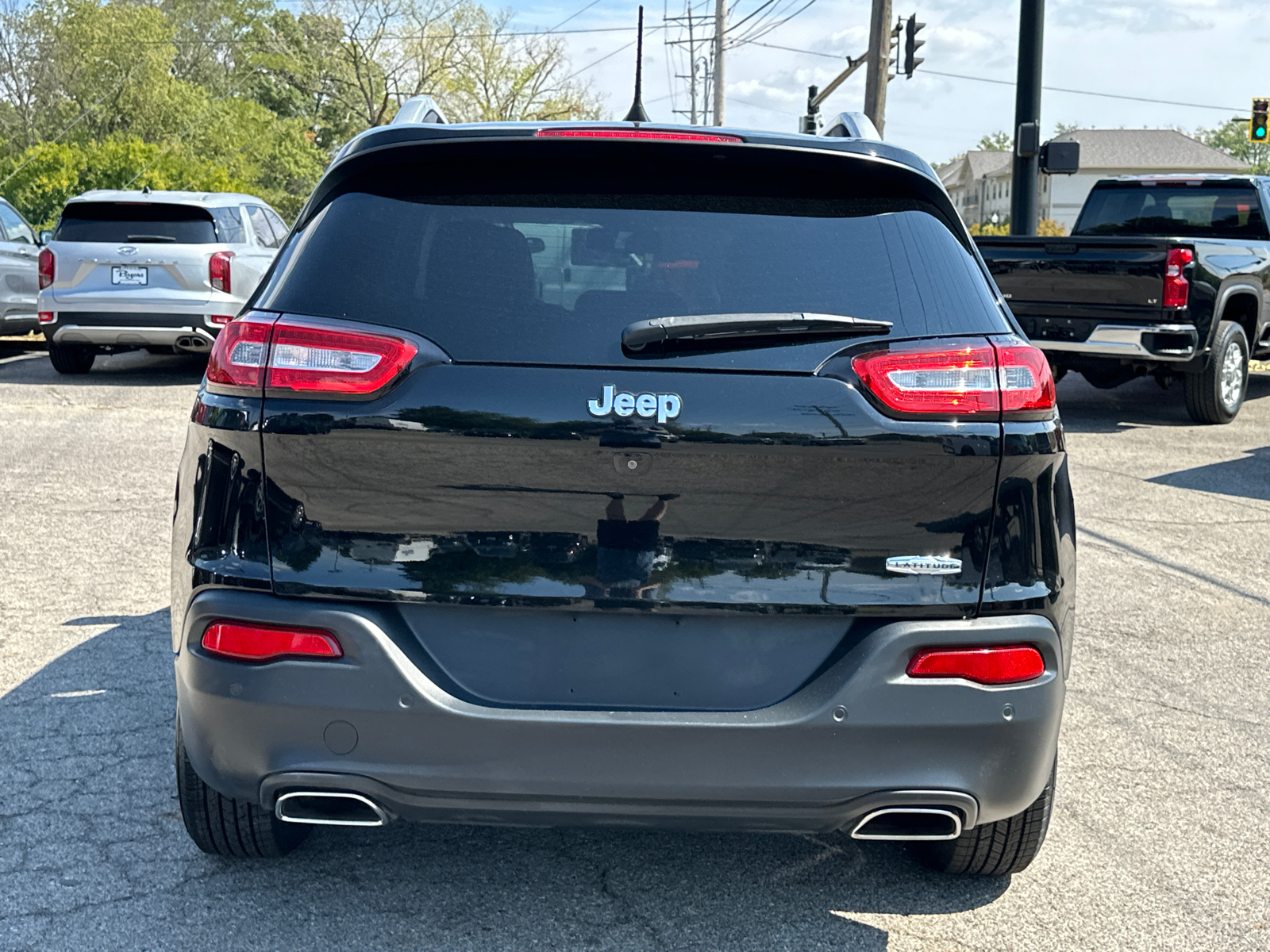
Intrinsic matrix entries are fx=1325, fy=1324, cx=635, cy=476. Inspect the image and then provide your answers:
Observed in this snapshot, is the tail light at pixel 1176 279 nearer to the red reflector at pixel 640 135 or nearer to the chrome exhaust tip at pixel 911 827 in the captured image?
the red reflector at pixel 640 135

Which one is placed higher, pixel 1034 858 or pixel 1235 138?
pixel 1235 138

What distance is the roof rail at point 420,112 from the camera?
3225mm

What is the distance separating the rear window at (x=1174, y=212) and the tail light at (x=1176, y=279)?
258 cm

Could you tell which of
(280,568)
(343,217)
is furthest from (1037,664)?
(343,217)

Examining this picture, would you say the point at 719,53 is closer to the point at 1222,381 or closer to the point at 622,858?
the point at 1222,381

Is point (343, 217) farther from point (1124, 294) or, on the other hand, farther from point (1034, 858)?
point (1124, 294)

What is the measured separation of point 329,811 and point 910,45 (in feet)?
84.2

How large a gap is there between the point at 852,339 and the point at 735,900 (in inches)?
55.7

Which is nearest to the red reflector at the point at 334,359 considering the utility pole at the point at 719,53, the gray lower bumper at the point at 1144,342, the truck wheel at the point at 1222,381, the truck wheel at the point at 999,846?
the truck wheel at the point at 999,846

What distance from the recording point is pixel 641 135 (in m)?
2.78

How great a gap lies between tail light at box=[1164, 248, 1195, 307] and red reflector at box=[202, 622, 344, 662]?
987 cm

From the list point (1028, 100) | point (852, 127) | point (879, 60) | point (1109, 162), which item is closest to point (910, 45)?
point (879, 60)

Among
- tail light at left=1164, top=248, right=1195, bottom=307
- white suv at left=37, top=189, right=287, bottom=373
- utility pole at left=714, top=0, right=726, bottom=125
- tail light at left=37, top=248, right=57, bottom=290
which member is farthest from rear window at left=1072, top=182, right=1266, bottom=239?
utility pole at left=714, top=0, right=726, bottom=125

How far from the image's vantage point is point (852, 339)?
260cm
